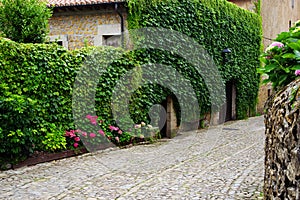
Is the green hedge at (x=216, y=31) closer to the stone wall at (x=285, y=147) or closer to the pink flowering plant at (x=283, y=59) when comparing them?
the pink flowering plant at (x=283, y=59)

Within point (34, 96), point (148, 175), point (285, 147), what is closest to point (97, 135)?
point (34, 96)

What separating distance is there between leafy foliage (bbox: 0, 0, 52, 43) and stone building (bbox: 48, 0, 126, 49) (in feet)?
7.82

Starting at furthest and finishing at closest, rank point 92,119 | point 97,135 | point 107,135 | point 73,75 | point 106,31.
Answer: point 106,31, point 107,135, point 97,135, point 92,119, point 73,75

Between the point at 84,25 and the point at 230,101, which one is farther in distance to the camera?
the point at 230,101

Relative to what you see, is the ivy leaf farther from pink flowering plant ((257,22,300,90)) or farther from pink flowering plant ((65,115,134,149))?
pink flowering plant ((65,115,134,149))

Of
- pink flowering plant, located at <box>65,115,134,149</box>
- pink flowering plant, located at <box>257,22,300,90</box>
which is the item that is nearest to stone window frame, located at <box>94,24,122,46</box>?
pink flowering plant, located at <box>65,115,134,149</box>

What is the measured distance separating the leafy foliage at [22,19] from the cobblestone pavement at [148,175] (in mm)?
2838

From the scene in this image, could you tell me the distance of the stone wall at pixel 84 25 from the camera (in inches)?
424

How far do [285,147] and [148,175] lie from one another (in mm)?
3292

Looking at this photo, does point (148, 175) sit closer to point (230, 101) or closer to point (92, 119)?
point (92, 119)

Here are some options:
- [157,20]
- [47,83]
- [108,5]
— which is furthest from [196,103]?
[47,83]

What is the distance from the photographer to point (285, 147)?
10.8 feet

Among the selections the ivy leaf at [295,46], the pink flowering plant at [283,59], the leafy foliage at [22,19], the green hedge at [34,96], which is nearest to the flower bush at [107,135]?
the green hedge at [34,96]

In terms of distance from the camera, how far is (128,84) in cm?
951
